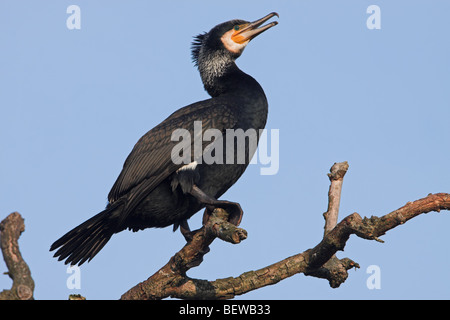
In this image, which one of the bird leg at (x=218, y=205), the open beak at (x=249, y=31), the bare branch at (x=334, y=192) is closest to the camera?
the bird leg at (x=218, y=205)

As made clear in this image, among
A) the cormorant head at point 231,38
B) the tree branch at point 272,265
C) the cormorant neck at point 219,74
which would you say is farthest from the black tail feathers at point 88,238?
the cormorant head at point 231,38

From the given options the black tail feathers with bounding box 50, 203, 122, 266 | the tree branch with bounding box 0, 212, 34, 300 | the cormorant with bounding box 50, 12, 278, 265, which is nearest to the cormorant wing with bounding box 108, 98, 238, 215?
the cormorant with bounding box 50, 12, 278, 265

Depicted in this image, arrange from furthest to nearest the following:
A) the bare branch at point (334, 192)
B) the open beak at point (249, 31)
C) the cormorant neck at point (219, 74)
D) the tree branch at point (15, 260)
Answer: the open beak at point (249, 31), the cormorant neck at point (219, 74), the bare branch at point (334, 192), the tree branch at point (15, 260)

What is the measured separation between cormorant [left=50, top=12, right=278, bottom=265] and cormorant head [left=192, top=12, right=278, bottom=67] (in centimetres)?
81

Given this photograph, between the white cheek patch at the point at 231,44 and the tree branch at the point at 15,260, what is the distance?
12.6ft

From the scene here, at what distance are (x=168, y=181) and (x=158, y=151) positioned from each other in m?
0.30

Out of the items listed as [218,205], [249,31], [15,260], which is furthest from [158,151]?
[15,260]

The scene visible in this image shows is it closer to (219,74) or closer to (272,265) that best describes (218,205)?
(272,265)

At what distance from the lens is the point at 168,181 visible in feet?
19.3

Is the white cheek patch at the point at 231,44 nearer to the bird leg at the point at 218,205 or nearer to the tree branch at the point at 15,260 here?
the bird leg at the point at 218,205

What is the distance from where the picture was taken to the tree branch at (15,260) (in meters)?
3.75

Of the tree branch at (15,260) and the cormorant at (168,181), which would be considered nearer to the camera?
the tree branch at (15,260)

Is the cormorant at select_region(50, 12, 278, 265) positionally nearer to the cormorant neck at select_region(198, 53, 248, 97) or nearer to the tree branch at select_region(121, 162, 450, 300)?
the cormorant neck at select_region(198, 53, 248, 97)
